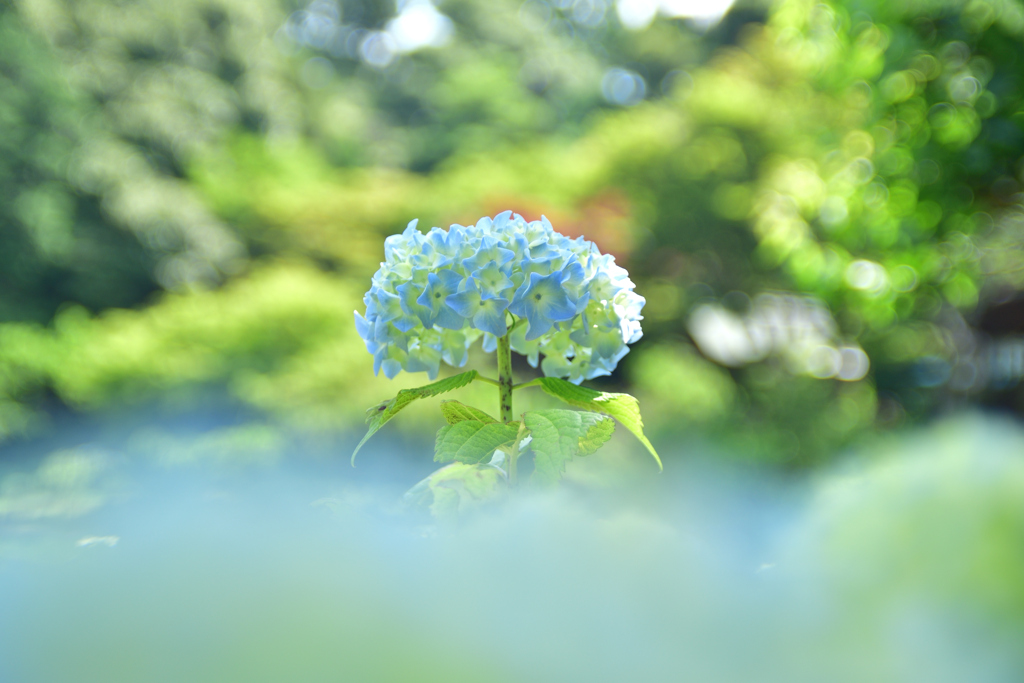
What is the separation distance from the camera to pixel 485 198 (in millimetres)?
7574

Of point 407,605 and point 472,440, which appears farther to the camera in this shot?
point 472,440

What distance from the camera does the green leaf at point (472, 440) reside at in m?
0.75

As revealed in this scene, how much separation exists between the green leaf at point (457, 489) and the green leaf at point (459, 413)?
111 mm

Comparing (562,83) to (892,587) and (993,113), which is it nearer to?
(993,113)

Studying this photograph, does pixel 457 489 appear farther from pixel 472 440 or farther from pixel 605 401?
pixel 605 401

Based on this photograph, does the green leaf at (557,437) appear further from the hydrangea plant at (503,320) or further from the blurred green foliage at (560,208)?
the blurred green foliage at (560,208)

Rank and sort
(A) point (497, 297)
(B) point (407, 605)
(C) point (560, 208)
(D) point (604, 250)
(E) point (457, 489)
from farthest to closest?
(C) point (560, 208)
(D) point (604, 250)
(A) point (497, 297)
(E) point (457, 489)
(B) point (407, 605)

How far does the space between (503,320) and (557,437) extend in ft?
0.50

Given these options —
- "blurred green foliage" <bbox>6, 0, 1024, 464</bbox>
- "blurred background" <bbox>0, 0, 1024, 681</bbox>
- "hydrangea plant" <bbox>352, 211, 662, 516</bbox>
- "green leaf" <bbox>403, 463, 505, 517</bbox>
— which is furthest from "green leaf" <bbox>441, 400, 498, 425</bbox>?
"blurred green foliage" <bbox>6, 0, 1024, 464</bbox>

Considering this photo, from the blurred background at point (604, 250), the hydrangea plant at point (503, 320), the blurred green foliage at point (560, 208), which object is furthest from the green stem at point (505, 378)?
the blurred green foliage at point (560, 208)

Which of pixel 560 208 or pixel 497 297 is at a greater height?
pixel 560 208

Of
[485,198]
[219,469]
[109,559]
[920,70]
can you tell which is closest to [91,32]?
[485,198]

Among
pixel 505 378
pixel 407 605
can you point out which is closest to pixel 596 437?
pixel 505 378

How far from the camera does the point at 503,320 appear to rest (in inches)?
30.2
